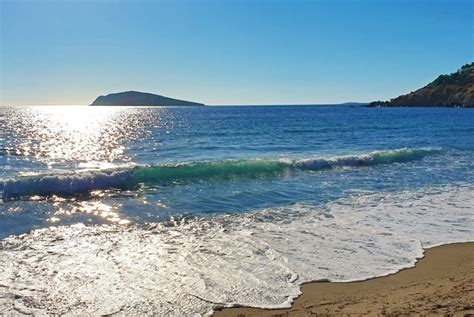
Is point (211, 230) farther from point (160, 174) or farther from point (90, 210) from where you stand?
point (160, 174)

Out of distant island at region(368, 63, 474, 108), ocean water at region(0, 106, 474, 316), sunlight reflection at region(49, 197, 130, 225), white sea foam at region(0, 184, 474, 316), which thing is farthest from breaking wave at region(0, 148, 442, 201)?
distant island at region(368, 63, 474, 108)

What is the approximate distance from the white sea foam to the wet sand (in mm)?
251

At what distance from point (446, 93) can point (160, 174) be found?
12223cm

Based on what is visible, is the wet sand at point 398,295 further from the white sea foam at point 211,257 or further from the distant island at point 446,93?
the distant island at point 446,93

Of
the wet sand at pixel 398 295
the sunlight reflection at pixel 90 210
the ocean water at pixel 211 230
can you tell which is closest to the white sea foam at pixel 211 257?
the ocean water at pixel 211 230

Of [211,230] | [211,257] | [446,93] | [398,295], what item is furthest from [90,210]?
[446,93]

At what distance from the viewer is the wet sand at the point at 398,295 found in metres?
5.99

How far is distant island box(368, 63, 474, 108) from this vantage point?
11274cm

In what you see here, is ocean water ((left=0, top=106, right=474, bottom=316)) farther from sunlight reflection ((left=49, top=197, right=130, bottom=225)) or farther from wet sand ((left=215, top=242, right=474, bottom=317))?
wet sand ((left=215, top=242, right=474, bottom=317))

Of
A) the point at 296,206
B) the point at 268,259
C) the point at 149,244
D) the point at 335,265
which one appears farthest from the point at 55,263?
the point at 296,206

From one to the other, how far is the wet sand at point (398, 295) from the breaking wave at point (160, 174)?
11145 mm

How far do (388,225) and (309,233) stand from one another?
2214 mm

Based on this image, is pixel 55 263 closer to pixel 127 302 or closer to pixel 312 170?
pixel 127 302

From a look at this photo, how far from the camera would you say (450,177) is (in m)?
18.3
